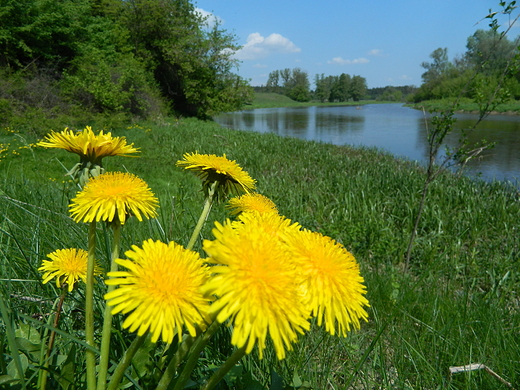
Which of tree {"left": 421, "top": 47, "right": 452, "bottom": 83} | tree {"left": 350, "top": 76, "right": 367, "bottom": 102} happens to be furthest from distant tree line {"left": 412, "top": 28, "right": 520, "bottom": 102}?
tree {"left": 350, "top": 76, "right": 367, "bottom": 102}

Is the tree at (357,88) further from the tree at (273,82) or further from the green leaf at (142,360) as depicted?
the green leaf at (142,360)

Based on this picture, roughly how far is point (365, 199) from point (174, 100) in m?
16.4

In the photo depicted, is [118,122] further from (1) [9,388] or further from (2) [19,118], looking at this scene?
(1) [9,388]

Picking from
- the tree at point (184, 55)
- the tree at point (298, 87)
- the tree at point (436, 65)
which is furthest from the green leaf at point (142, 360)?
the tree at point (298, 87)

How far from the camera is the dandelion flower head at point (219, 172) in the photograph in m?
0.80

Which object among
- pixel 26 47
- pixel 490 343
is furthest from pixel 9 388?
pixel 26 47

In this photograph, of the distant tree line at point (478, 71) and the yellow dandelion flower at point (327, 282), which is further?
the distant tree line at point (478, 71)

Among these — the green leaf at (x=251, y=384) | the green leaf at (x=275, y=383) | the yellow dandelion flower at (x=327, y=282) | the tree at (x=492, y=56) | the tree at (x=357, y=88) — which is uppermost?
the tree at (x=357, y=88)

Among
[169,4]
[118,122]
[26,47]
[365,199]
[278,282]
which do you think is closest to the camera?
[278,282]

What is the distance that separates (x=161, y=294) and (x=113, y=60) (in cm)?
1495

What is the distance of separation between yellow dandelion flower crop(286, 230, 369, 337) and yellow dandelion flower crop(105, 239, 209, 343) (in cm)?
15

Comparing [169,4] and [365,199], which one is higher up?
[169,4]

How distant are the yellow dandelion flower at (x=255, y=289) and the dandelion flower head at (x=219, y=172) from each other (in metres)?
0.35

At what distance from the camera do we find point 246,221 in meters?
0.61
